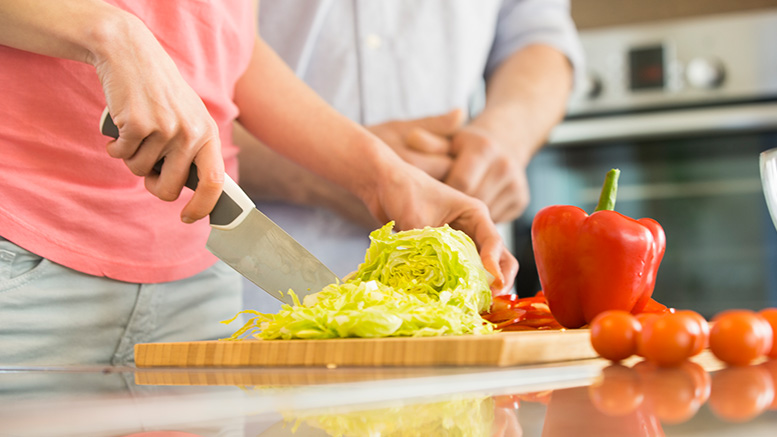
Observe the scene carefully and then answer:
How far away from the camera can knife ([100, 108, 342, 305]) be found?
38.1 inches

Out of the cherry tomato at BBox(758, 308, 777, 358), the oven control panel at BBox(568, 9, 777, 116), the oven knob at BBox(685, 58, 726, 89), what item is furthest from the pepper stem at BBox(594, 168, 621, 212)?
the oven knob at BBox(685, 58, 726, 89)

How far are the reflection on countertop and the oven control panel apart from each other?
195 cm

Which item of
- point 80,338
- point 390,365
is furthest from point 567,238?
point 80,338

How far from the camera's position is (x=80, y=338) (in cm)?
102

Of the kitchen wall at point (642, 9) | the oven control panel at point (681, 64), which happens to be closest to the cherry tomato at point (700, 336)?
the oven control panel at point (681, 64)

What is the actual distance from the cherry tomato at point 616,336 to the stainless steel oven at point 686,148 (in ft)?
6.00

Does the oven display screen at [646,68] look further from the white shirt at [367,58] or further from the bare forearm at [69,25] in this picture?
the bare forearm at [69,25]

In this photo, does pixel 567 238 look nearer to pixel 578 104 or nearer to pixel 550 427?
pixel 550 427

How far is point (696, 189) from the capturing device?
2.34 metres

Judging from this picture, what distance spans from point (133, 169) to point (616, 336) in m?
0.58

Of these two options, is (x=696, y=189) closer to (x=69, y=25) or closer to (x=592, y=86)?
(x=592, y=86)

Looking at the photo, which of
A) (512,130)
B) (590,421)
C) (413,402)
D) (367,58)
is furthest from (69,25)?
(512,130)

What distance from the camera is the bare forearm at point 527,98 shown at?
5.43ft

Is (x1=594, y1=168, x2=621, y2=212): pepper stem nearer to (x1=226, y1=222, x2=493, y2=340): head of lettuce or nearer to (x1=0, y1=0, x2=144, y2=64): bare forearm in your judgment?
(x1=226, y1=222, x2=493, y2=340): head of lettuce
